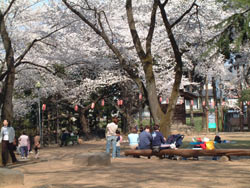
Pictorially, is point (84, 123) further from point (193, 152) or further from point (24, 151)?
point (193, 152)

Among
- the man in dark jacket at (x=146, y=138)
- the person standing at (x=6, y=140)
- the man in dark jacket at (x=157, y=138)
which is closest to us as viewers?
the person standing at (x=6, y=140)

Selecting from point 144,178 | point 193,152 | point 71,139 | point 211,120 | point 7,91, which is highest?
point 7,91

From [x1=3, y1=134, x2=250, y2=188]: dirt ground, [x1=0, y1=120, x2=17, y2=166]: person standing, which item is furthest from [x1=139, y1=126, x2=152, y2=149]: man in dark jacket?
[x1=0, y1=120, x2=17, y2=166]: person standing

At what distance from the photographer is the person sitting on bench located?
16180 mm

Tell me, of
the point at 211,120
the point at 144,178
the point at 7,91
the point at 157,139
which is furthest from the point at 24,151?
the point at 211,120

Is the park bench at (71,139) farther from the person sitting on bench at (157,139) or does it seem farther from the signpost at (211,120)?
the person sitting on bench at (157,139)

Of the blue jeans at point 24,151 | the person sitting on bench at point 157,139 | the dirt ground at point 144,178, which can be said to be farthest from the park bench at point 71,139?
the dirt ground at point 144,178

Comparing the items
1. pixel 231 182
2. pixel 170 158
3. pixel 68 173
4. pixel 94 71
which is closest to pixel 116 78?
pixel 94 71

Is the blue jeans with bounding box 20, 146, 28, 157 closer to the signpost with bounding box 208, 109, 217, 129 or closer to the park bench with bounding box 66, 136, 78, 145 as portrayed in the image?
the signpost with bounding box 208, 109, 217, 129

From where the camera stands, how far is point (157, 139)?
16.3 metres

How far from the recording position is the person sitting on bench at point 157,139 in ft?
53.1

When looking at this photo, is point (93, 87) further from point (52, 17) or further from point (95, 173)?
point (95, 173)

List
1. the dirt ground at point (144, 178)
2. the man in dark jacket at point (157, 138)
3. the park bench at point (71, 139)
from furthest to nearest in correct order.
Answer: the park bench at point (71, 139) < the man in dark jacket at point (157, 138) < the dirt ground at point (144, 178)

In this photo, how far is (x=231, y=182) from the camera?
9.48 metres
